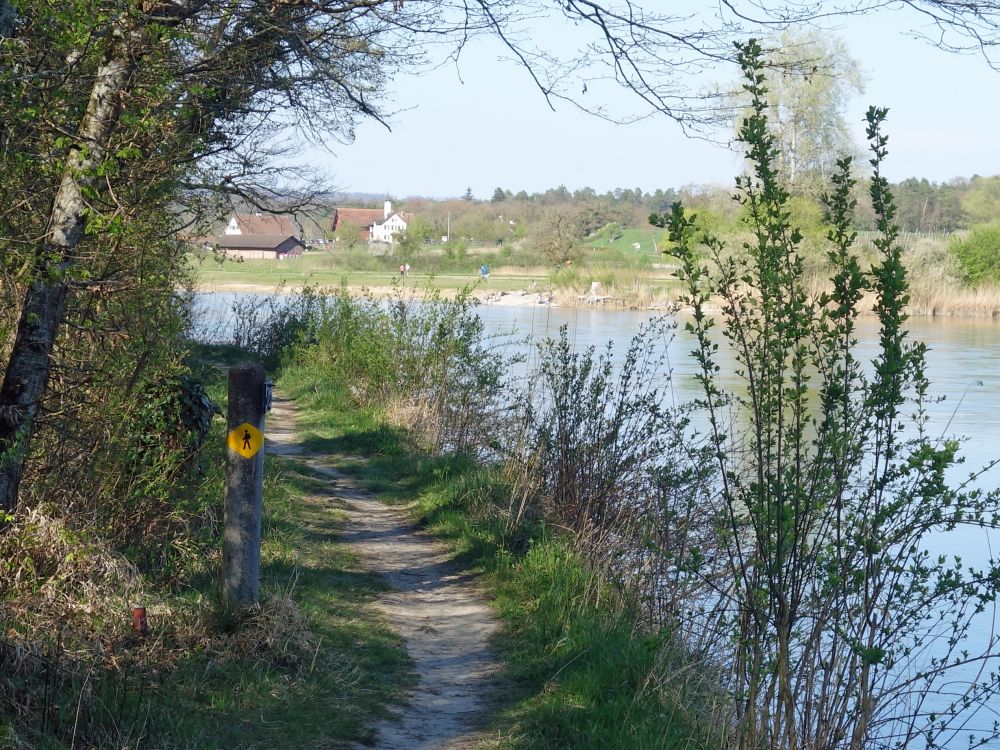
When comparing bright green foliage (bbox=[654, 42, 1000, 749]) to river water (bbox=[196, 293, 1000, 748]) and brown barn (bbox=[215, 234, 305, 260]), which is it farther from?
brown barn (bbox=[215, 234, 305, 260])

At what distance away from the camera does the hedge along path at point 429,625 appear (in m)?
5.46

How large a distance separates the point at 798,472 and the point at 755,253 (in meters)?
1.01

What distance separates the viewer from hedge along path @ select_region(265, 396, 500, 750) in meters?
5.46

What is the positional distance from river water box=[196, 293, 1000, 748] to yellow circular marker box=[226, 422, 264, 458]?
7.74 feet

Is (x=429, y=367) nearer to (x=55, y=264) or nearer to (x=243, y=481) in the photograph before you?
(x=243, y=481)

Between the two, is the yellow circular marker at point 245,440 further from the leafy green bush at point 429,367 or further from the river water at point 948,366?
the leafy green bush at point 429,367

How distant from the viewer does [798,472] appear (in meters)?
4.91

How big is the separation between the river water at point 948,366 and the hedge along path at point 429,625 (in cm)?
214

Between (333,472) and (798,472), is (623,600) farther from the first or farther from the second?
(333,472)

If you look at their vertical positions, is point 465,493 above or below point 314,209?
below

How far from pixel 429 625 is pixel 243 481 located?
1.84 m

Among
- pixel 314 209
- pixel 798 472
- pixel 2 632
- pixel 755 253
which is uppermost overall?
pixel 314 209

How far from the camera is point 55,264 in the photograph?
5570 mm

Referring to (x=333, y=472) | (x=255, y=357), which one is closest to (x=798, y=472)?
(x=333, y=472)
